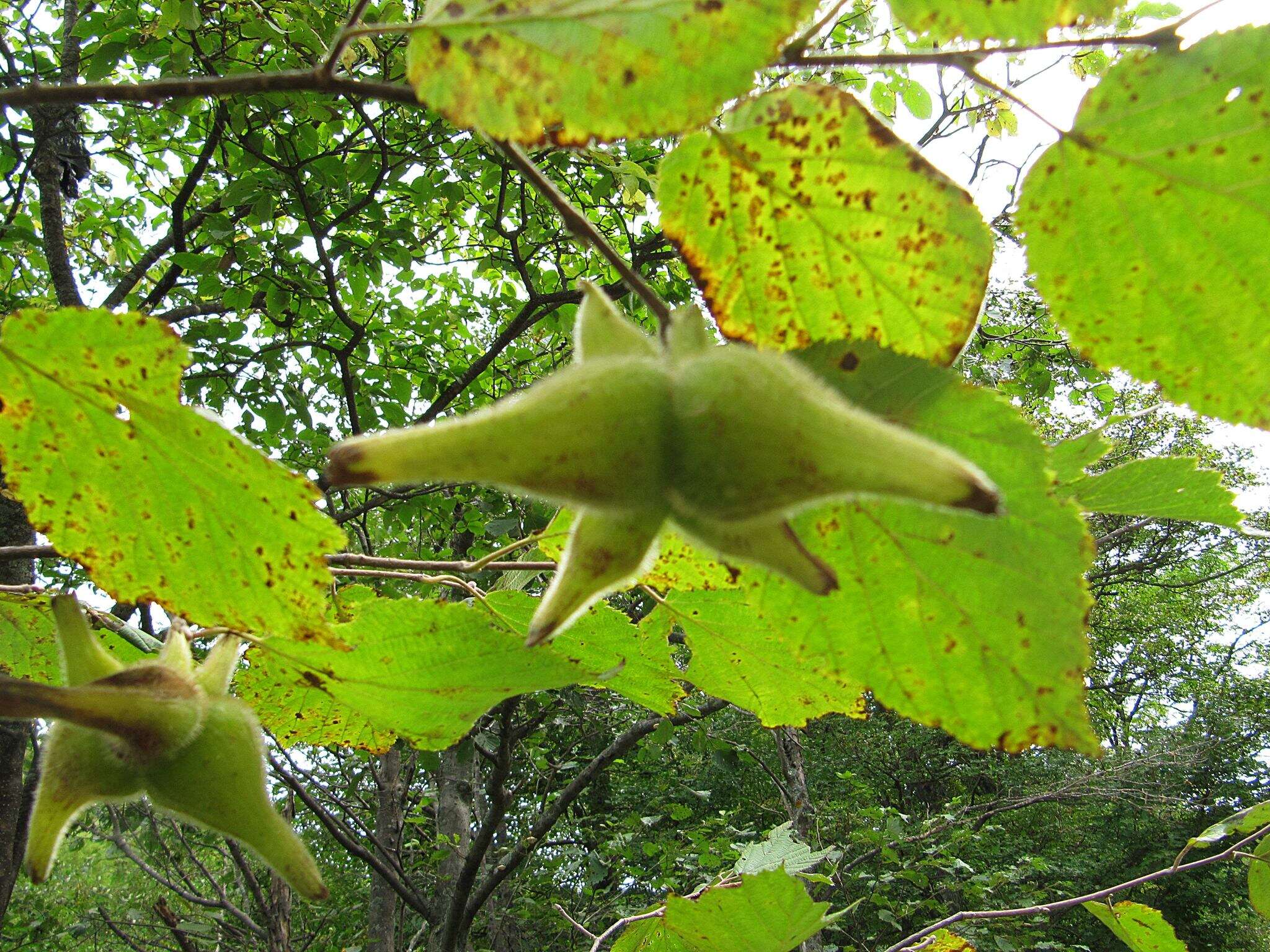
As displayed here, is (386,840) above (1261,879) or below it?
above

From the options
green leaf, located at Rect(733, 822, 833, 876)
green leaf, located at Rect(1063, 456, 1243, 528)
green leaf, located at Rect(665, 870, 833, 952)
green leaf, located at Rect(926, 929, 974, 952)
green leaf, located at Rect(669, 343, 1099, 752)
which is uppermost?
green leaf, located at Rect(1063, 456, 1243, 528)

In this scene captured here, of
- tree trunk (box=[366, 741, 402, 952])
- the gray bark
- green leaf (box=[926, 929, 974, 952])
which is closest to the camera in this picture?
green leaf (box=[926, 929, 974, 952])

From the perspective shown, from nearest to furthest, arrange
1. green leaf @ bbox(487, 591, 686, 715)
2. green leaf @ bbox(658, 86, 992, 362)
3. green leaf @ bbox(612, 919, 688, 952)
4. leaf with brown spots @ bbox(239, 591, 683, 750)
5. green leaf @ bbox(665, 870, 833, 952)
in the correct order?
green leaf @ bbox(658, 86, 992, 362)
leaf with brown spots @ bbox(239, 591, 683, 750)
green leaf @ bbox(487, 591, 686, 715)
green leaf @ bbox(665, 870, 833, 952)
green leaf @ bbox(612, 919, 688, 952)

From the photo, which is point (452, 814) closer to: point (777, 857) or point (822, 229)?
point (777, 857)

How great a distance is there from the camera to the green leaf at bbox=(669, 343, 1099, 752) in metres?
0.94

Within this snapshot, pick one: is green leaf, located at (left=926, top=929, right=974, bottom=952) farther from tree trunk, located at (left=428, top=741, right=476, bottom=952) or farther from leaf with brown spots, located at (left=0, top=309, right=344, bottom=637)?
tree trunk, located at (left=428, top=741, right=476, bottom=952)

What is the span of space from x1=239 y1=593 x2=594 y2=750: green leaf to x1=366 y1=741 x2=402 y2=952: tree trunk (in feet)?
17.6

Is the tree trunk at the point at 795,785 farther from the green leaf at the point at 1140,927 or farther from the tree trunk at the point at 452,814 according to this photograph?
the green leaf at the point at 1140,927

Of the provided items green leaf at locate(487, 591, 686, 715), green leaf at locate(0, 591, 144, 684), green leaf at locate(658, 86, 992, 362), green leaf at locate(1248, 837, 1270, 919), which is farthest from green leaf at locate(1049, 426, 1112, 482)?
green leaf at locate(1248, 837, 1270, 919)

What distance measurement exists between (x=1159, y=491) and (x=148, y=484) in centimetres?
161

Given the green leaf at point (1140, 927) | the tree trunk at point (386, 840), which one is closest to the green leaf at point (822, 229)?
the green leaf at point (1140, 927)

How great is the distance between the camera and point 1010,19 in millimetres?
935

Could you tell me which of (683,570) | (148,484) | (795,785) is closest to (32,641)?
(148,484)

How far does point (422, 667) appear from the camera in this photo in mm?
1464
